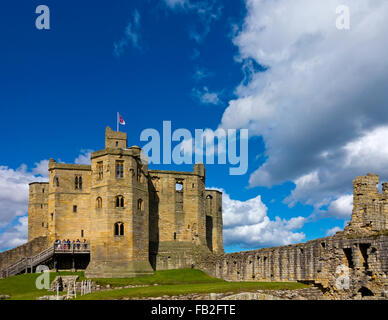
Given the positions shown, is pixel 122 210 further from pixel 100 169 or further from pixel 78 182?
pixel 78 182

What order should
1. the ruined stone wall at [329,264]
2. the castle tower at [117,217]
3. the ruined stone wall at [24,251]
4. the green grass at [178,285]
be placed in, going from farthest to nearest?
the ruined stone wall at [24,251] < the castle tower at [117,217] < the green grass at [178,285] < the ruined stone wall at [329,264]

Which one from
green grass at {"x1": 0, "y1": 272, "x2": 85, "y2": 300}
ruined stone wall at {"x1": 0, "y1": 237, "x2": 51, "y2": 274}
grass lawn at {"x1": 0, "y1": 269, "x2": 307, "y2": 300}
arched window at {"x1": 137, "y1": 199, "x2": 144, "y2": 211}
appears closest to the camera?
grass lawn at {"x1": 0, "y1": 269, "x2": 307, "y2": 300}

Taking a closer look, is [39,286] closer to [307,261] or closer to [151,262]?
[151,262]

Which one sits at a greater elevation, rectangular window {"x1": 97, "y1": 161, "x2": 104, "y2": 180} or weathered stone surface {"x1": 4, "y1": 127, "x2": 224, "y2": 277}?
rectangular window {"x1": 97, "y1": 161, "x2": 104, "y2": 180}

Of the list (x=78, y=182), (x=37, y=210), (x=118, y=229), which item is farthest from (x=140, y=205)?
(x=37, y=210)

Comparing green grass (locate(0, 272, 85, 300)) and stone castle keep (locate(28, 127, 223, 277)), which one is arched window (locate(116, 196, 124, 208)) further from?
green grass (locate(0, 272, 85, 300))

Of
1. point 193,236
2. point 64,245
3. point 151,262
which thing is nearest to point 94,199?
point 64,245

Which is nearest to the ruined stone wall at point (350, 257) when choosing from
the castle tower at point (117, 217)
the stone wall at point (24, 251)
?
the castle tower at point (117, 217)

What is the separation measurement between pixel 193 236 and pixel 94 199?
51.4ft

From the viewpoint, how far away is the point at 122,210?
5466 centimetres

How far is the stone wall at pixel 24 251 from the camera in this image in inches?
2293

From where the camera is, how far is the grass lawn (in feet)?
119

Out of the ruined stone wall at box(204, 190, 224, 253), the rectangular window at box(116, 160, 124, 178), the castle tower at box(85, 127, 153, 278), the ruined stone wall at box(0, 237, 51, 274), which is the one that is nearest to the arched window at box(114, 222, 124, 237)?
the castle tower at box(85, 127, 153, 278)

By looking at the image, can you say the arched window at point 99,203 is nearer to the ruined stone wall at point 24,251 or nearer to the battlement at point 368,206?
the ruined stone wall at point 24,251
